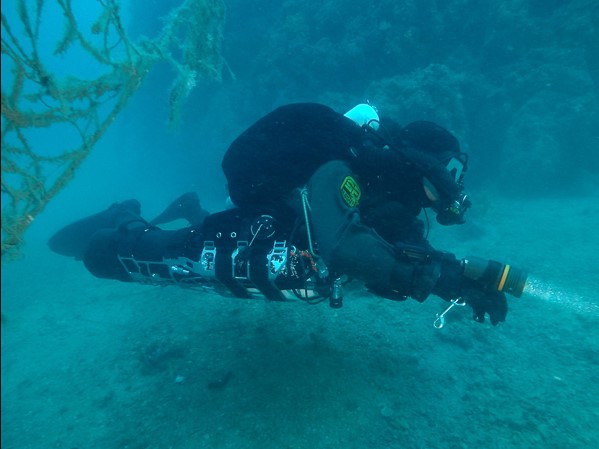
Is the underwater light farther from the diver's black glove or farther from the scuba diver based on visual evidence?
the scuba diver

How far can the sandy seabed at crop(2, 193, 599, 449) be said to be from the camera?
296cm

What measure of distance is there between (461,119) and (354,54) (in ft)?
17.3

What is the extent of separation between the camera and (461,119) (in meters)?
12.0

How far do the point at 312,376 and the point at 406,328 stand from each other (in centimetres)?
143

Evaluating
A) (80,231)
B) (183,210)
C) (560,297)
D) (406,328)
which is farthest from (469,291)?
(80,231)

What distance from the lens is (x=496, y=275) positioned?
2.78m

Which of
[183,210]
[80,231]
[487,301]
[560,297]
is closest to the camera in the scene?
[487,301]

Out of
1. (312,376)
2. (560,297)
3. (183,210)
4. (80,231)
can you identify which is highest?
(560,297)

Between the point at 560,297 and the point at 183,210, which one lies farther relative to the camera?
the point at 183,210

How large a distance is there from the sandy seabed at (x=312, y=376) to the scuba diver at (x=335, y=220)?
0.91 metres

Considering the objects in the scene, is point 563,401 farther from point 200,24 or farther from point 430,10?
point 430,10

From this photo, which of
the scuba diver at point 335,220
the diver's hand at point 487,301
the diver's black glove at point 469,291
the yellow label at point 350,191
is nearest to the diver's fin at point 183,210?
the scuba diver at point 335,220

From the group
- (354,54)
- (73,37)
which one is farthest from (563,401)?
(354,54)

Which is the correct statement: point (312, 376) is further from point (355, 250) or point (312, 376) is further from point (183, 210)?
point (183, 210)
